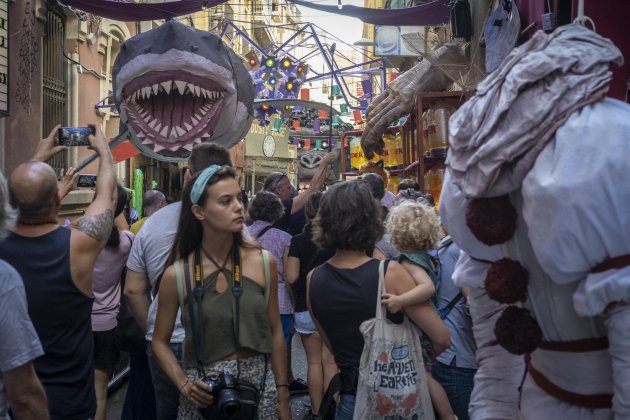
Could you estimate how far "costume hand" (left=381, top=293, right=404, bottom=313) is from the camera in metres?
3.28

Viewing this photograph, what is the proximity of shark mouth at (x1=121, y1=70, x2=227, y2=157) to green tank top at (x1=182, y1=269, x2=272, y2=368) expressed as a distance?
261cm

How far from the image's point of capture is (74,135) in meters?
4.08

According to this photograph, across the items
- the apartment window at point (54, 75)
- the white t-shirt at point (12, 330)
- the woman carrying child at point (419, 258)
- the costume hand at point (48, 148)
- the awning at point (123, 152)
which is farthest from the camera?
the apartment window at point (54, 75)

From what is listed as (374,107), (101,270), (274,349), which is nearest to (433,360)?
(274,349)

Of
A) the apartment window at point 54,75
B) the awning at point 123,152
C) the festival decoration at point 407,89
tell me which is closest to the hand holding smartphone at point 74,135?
the awning at point 123,152

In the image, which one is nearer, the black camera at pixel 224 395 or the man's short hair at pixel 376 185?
the black camera at pixel 224 395

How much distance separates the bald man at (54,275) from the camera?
333 cm

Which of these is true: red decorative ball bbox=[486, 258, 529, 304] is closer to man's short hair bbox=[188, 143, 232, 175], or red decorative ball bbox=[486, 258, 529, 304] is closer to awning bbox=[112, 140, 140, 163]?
man's short hair bbox=[188, 143, 232, 175]

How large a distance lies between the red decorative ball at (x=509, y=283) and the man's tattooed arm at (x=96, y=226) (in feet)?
6.50

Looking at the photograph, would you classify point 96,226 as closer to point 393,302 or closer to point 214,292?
point 214,292

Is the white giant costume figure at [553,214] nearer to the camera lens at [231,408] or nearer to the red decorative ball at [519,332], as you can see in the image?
the red decorative ball at [519,332]

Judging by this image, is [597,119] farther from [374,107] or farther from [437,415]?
[374,107]

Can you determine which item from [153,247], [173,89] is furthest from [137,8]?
[153,247]

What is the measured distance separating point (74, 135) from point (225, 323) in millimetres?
1477
